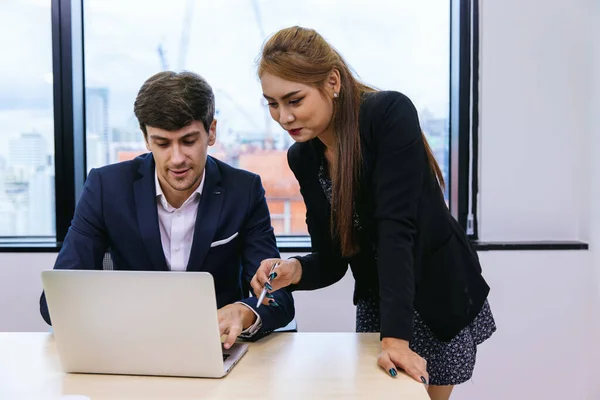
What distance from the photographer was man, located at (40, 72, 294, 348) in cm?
151

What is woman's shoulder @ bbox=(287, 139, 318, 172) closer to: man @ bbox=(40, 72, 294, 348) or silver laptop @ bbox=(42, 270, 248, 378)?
man @ bbox=(40, 72, 294, 348)

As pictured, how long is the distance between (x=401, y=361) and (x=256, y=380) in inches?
11.0

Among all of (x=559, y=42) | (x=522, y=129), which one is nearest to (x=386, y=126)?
(x=522, y=129)

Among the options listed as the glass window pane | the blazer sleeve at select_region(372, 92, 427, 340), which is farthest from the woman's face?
the glass window pane

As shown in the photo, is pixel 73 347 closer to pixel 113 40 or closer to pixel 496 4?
pixel 113 40

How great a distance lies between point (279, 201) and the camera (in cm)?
262

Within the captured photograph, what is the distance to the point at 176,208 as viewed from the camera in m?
1.66

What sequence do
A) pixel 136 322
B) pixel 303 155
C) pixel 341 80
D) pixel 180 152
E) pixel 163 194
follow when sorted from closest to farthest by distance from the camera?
pixel 136 322 < pixel 341 80 < pixel 303 155 < pixel 180 152 < pixel 163 194

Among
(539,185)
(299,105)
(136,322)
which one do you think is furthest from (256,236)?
(539,185)

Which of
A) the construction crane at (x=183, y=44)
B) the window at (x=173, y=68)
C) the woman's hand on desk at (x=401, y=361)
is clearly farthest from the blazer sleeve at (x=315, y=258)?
the construction crane at (x=183, y=44)

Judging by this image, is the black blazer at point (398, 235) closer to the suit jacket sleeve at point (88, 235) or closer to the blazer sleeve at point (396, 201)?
the blazer sleeve at point (396, 201)

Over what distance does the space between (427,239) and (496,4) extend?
1.45 meters

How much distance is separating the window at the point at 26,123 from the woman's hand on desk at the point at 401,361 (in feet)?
6.44

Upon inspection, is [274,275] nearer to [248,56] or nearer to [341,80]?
[341,80]
